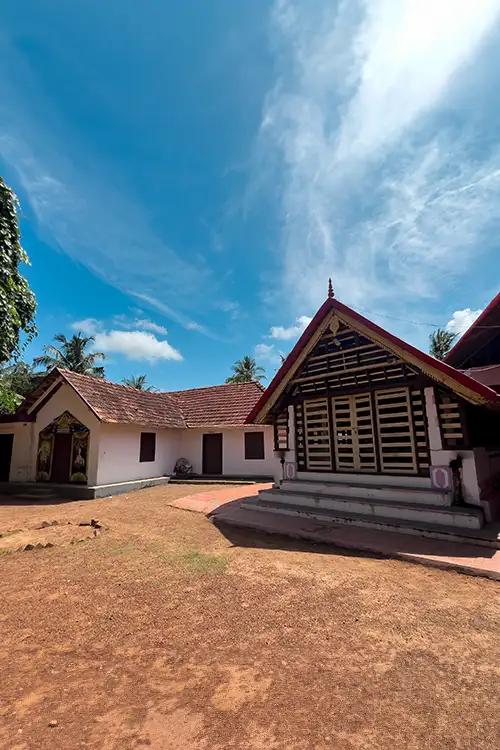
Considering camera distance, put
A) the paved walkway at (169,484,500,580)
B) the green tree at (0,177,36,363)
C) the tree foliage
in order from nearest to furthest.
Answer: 1. the paved walkway at (169,484,500,580)
2. the green tree at (0,177,36,363)
3. the tree foliage

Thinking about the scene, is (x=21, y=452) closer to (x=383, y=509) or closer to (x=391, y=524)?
(x=383, y=509)

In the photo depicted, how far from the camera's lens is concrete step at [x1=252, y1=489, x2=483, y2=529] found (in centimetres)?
643

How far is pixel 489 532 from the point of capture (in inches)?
239

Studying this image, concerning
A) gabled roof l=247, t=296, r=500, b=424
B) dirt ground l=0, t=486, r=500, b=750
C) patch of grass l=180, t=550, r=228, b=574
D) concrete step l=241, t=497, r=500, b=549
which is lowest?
dirt ground l=0, t=486, r=500, b=750

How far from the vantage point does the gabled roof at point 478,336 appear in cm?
962

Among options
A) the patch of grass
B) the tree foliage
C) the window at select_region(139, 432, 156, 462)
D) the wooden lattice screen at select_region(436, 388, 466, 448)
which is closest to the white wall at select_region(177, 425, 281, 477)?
the window at select_region(139, 432, 156, 462)

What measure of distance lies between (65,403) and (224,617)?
1317 centimetres

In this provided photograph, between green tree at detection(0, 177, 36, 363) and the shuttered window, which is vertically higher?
green tree at detection(0, 177, 36, 363)

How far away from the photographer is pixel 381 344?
27.5 feet

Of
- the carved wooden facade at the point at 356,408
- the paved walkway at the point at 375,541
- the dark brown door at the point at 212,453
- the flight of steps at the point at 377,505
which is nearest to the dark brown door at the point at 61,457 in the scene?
the dark brown door at the point at 212,453

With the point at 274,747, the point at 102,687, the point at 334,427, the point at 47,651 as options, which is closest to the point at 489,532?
the point at 334,427

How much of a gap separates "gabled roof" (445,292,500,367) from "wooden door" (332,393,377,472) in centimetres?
414

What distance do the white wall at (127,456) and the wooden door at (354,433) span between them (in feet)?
30.3

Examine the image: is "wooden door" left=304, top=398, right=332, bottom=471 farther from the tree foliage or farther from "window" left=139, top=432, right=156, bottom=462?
the tree foliage
